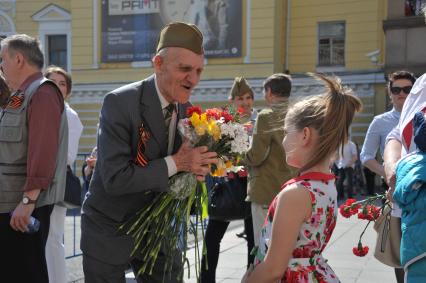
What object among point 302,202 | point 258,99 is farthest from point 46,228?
point 258,99

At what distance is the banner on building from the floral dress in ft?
63.0

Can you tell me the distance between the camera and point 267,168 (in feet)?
15.6

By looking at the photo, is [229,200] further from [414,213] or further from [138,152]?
[414,213]

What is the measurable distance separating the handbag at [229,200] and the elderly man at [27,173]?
1604 millimetres

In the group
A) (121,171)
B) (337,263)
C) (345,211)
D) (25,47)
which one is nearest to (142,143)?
(121,171)

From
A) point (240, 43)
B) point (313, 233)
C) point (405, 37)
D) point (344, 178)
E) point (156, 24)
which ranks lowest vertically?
point (344, 178)

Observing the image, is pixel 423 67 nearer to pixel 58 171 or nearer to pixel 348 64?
pixel 348 64

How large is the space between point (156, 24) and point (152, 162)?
2018 cm

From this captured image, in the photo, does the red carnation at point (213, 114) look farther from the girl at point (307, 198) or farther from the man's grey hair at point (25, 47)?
the man's grey hair at point (25, 47)

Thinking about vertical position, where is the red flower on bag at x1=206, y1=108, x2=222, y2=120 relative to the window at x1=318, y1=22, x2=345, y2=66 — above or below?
below

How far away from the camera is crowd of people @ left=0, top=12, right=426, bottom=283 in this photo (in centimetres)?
239

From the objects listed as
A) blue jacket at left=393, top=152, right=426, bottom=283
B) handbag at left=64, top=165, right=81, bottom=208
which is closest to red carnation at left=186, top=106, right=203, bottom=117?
blue jacket at left=393, top=152, right=426, bottom=283

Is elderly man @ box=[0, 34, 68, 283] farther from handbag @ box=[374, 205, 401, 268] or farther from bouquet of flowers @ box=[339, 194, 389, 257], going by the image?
handbag @ box=[374, 205, 401, 268]

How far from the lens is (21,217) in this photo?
3.42 meters
